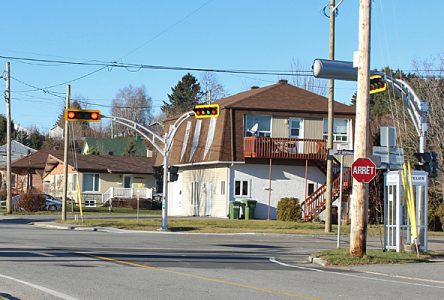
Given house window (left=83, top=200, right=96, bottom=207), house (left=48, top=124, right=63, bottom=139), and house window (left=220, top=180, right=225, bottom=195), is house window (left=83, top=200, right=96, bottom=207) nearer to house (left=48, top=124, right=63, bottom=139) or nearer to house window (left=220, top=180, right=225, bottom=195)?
house window (left=220, top=180, right=225, bottom=195)

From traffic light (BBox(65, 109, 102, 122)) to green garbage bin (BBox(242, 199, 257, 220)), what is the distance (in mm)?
15006

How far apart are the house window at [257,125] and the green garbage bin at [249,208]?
425 centimetres

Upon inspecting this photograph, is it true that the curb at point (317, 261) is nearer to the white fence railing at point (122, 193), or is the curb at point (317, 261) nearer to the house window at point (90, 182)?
the white fence railing at point (122, 193)

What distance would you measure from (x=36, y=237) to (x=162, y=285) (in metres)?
16.2

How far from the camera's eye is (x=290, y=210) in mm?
42500

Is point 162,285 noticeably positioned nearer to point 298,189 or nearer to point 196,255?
point 196,255

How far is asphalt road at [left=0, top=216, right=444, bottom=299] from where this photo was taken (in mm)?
13336

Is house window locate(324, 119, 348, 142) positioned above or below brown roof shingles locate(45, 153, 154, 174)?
above

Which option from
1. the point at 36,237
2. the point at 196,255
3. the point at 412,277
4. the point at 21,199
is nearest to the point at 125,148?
the point at 21,199

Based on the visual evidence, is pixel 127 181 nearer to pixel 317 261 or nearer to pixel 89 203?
pixel 89 203

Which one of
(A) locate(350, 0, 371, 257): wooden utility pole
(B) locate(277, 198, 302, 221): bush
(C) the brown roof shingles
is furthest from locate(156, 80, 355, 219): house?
(A) locate(350, 0, 371, 257): wooden utility pole

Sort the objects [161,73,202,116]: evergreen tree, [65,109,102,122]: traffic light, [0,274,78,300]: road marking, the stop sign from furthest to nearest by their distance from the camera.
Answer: [161,73,202,116]: evergreen tree
[65,109,102,122]: traffic light
the stop sign
[0,274,78,300]: road marking

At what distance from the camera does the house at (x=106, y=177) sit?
6619cm

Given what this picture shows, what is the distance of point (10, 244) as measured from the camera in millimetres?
24781
